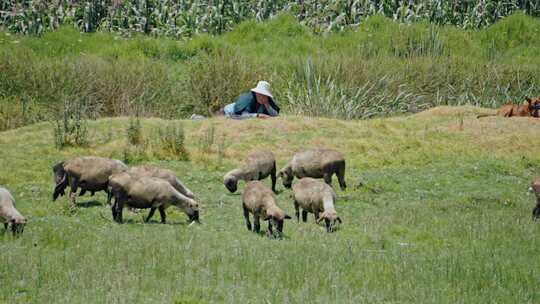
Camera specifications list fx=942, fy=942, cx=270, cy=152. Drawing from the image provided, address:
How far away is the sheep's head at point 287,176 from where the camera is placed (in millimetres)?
17188

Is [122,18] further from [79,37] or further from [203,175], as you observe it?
[203,175]

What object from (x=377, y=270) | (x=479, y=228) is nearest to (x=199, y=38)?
(x=479, y=228)

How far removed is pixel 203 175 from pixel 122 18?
65.6 feet

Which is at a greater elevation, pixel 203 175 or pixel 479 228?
pixel 479 228

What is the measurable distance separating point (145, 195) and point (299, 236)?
2.32m

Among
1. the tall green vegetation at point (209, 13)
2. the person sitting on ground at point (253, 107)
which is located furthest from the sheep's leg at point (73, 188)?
the tall green vegetation at point (209, 13)

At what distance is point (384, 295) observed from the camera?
9.83m

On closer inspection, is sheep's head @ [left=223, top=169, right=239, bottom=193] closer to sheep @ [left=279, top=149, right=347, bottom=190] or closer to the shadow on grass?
sheep @ [left=279, top=149, right=347, bottom=190]

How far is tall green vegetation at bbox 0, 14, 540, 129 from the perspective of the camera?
25656mm

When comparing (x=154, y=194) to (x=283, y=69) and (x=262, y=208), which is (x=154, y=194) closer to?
(x=262, y=208)

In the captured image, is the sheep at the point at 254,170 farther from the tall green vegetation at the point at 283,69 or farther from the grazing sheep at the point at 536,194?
the tall green vegetation at the point at 283,69

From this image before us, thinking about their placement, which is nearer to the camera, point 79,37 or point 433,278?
point 433,278

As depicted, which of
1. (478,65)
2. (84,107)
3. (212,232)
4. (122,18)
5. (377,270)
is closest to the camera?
(377,270)

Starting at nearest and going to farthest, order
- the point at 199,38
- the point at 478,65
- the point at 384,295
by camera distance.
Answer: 1. the point at 384,295
2. the point at 478,65
3. the point at 199,38
